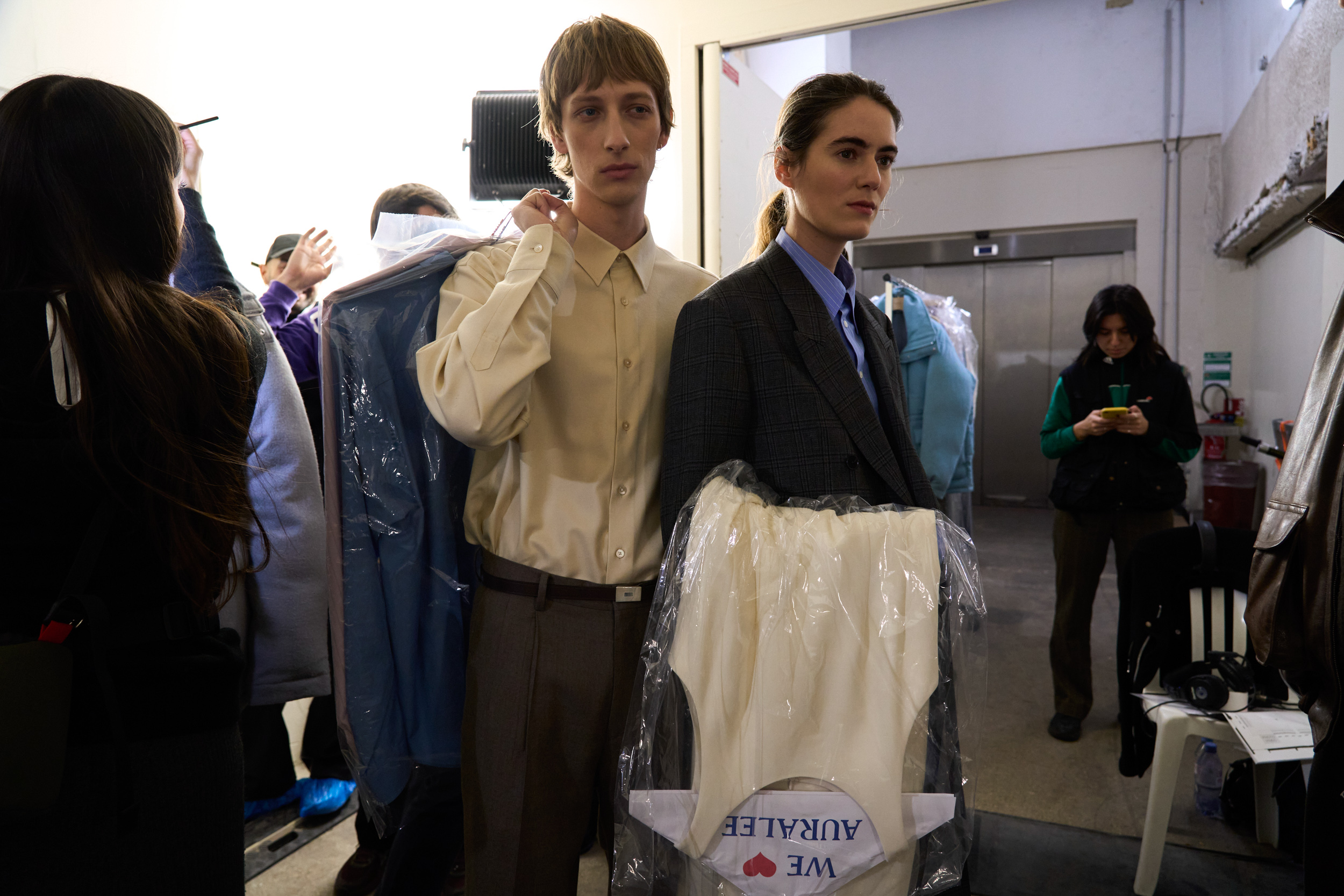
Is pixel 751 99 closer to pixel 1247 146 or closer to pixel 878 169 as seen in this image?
pixel 878 169

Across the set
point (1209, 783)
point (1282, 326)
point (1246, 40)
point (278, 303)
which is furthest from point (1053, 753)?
point (1246, 40)

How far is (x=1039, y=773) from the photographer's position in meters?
3.02

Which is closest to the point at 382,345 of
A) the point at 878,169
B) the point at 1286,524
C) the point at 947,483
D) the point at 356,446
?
the point at 356,446

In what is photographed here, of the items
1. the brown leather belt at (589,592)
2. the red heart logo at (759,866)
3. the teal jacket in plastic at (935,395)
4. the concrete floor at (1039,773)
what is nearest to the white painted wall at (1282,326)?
the concrete floor at (1039,773)

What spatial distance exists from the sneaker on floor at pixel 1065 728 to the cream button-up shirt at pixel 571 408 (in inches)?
107

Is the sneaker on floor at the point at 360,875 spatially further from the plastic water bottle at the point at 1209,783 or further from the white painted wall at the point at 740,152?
the plastic water bottle at the point at 1209,783

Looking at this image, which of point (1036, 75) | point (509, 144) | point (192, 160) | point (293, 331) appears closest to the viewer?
point (192, 160)

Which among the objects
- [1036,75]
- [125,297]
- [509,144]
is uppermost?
[1036,75]

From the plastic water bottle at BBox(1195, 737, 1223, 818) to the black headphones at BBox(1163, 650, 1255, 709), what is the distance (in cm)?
48

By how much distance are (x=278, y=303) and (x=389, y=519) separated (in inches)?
48.0

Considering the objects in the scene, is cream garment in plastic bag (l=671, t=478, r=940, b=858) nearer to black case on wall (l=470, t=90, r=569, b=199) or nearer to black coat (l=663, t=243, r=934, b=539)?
black coat (l=663, t=243, r=934, b=539)

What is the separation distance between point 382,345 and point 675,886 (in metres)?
0.94

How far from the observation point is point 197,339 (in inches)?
41.7

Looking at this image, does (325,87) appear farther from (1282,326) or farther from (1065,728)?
(1282,326)
